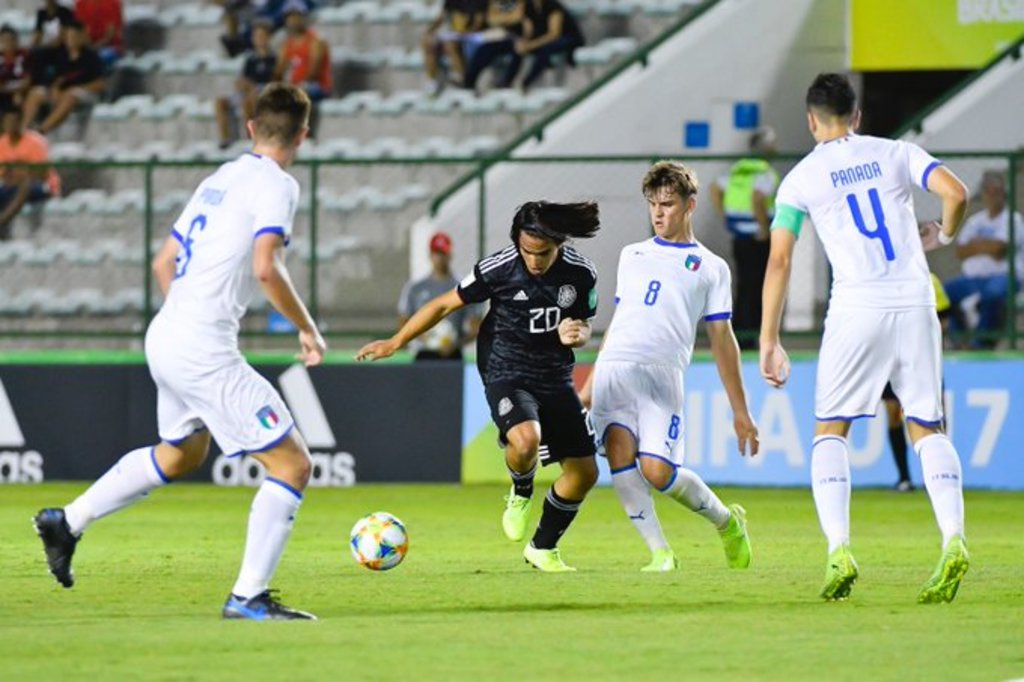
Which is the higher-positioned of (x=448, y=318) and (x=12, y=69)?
(x=12, y=69)

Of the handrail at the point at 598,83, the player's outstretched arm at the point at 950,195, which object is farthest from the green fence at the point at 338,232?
the player's outstretched arm at the point at 950,195

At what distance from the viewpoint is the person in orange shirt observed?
944 inches

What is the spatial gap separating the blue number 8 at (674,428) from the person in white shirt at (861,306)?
1.51m

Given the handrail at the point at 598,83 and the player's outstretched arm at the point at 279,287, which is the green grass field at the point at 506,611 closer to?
the player's outstretched arm at the point at 279,287

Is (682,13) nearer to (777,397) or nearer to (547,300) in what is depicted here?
(777,397)

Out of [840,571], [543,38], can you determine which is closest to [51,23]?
[543,38]

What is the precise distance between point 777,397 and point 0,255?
7.58 meters

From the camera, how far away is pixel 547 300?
1145 centimetres

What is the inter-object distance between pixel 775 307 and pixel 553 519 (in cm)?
224

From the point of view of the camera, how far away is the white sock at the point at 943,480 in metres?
9.67

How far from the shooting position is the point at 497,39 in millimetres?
23688

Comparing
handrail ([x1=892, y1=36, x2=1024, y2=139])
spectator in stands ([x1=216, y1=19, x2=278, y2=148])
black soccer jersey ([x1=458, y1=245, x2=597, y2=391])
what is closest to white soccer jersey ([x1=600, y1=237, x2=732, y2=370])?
black soccer jersey ([x1=458, y1=245, x2=597, y2=391])

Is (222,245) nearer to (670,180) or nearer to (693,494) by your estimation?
(670,180)

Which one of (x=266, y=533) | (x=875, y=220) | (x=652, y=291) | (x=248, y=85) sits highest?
(x=248, y=85)
